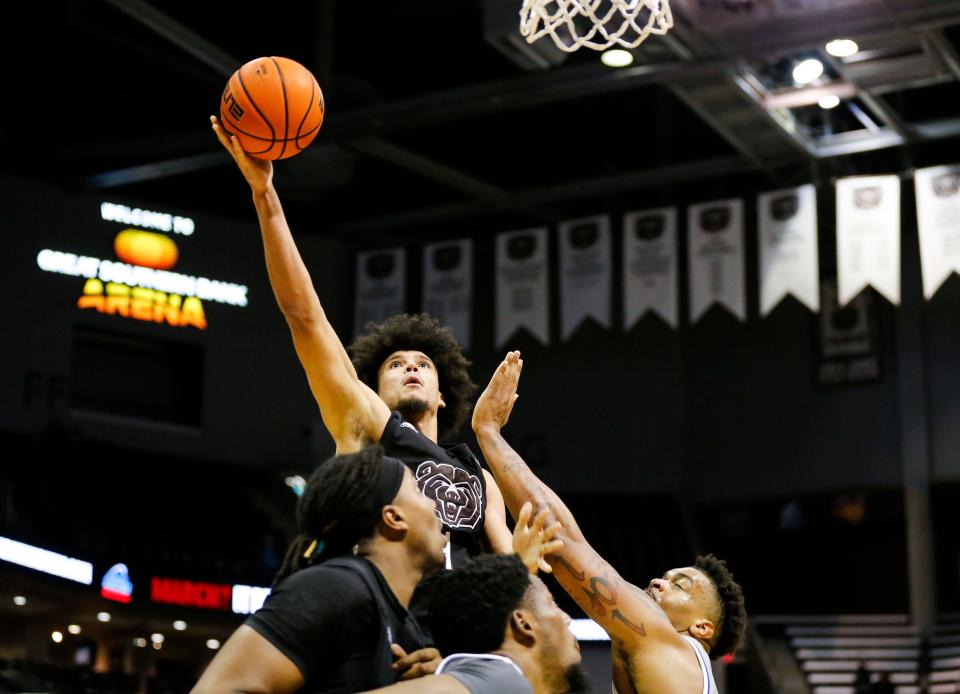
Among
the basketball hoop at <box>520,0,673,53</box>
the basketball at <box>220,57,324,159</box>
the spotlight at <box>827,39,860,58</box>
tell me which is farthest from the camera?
the spotlight at <box>827,39,860,58</box>

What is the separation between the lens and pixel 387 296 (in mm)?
19469

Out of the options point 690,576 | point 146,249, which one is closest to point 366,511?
point 690,576

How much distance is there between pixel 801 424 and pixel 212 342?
8.13 meters

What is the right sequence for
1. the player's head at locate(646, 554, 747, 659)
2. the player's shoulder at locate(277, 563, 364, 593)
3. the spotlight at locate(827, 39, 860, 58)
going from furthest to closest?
the spotlight at locate(827, 39, 860, 58), the player's head at locate(646, 554, 747, 659), the player's shoulder at locate(277, 563, 364, 593)

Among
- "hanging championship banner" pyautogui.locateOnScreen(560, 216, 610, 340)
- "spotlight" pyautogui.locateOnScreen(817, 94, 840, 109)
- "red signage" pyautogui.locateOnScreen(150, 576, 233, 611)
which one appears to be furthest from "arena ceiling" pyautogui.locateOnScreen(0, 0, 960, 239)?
"red signage" pyautogui.locateOnScreen(150, 576, 233, 611)

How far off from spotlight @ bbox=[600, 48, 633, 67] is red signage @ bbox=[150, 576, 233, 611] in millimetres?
6958

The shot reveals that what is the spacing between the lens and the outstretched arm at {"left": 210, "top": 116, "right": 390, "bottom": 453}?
184 inches

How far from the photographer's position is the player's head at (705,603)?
502 cm

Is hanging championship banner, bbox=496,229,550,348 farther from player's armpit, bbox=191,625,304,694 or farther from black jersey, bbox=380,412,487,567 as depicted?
player's armpit, bbox=191,625,304,694

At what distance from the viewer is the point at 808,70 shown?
48.0ft

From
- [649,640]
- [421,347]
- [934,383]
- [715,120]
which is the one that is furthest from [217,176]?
[649,640]

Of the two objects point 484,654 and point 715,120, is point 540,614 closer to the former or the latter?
point 484,654

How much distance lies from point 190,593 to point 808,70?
847 centimetres

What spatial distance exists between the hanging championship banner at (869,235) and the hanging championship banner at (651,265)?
6.96ft
